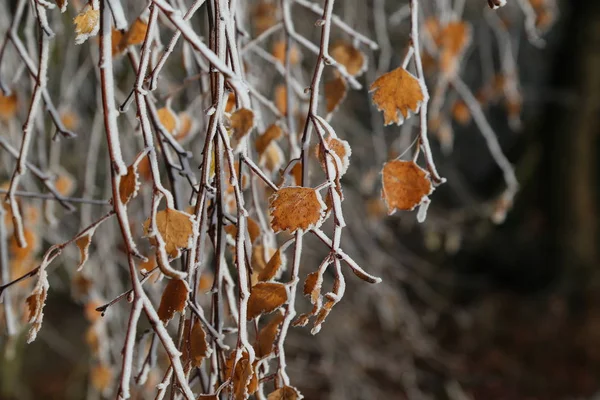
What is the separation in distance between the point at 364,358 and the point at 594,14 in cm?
190

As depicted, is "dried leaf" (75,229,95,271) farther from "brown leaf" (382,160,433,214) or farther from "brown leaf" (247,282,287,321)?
"brown leaf" (382,160,433,214)

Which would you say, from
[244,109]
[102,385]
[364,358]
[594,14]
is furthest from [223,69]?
[594,14]

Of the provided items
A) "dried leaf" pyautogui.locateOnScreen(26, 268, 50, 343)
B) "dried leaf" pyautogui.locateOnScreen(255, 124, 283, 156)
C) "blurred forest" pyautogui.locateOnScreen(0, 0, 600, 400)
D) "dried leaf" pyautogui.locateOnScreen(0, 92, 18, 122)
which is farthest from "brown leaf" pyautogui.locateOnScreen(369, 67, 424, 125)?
"blurred forest" pyautogui.locateOnScreen(0, 0, 600, 400)

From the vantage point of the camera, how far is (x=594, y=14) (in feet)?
10.2

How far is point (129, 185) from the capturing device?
0.46 metres

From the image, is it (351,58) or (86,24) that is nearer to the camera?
(86,24)

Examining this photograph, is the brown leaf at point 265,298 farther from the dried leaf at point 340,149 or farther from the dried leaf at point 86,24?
the dried leaf at point 86,24

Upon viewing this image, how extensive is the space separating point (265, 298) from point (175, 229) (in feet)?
0.27

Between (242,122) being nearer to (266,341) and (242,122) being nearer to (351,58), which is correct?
(266,341)

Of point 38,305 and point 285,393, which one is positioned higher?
point 38,305

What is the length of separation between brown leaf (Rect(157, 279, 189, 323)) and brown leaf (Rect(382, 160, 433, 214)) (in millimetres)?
170

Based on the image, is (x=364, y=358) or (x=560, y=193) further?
(x=560, y=193)

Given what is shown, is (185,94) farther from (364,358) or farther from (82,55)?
(364,358)

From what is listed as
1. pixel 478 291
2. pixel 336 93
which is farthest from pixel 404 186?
pixel 478 291
